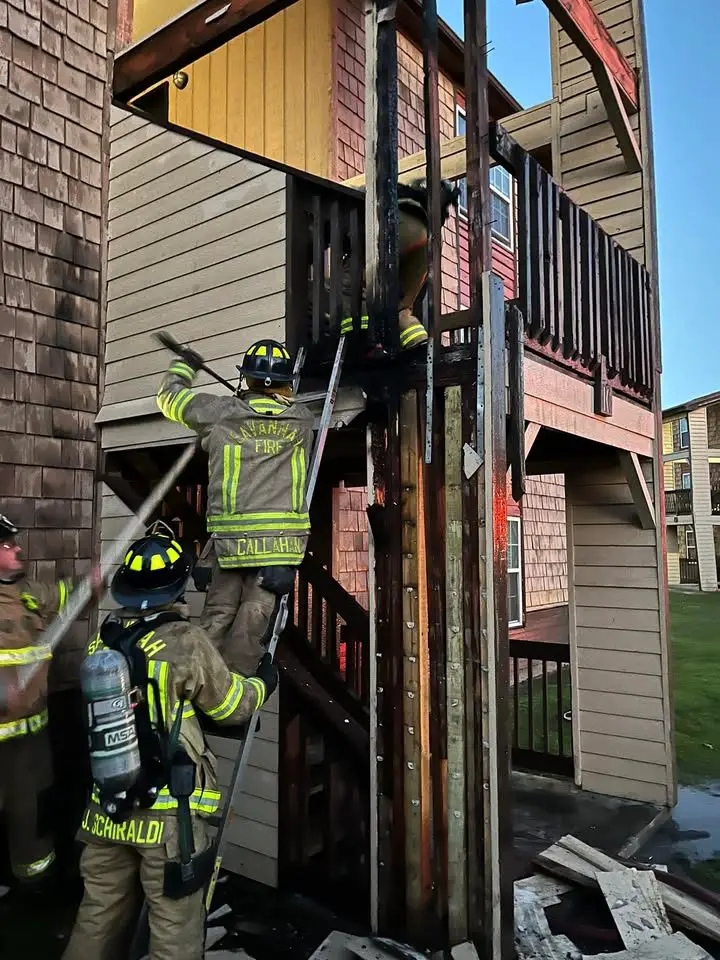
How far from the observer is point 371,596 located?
4035mm

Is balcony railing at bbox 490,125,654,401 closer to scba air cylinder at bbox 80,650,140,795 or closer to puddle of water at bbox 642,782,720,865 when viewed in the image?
scba air cylinder at bbox 80,650,140,795

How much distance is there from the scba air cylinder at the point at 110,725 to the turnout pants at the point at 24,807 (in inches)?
79.7

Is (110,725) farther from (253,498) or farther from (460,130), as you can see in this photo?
(460,130)

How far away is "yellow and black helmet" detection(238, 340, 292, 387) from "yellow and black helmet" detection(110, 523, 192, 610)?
119cm

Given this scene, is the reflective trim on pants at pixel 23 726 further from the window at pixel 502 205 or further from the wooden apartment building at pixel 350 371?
the window at pixel 502 205

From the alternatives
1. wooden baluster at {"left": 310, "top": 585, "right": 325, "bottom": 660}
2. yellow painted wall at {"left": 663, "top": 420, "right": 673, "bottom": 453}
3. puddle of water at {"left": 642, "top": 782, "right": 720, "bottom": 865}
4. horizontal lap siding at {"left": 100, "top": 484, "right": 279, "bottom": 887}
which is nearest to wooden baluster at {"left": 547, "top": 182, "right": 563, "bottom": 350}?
wooden baluster at {"left": 310, "top": 585, "right": 325, "bottom": 660}

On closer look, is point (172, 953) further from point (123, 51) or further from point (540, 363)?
point (123, 51)

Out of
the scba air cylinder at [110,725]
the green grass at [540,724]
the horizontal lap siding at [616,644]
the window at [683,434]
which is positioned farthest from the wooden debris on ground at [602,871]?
the window at [683,434]

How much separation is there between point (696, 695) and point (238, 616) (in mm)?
8233

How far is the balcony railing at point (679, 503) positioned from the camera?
28000 mm

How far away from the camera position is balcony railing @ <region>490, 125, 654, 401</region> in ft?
13.8

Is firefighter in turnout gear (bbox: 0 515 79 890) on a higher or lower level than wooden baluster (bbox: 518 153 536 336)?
lower

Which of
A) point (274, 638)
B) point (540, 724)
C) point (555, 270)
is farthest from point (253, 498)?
point (540, 724)

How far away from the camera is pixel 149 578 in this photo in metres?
2.92
